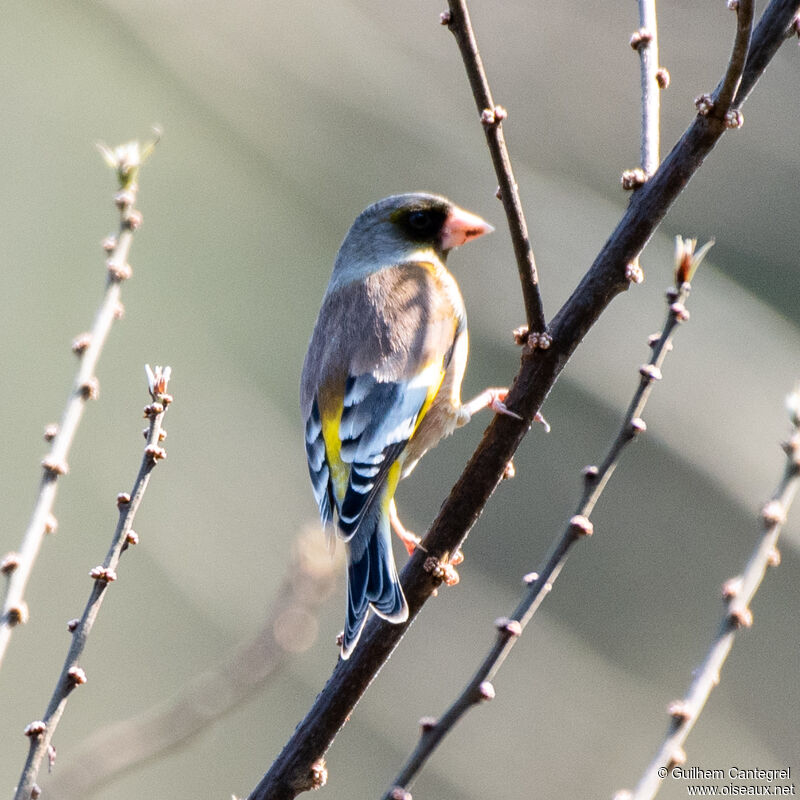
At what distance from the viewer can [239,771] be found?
9.11m

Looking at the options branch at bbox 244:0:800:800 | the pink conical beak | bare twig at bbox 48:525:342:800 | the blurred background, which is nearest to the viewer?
branch at bbox 244:0:800:800

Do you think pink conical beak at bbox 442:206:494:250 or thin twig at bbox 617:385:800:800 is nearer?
thin twig at bbox 617:385:800:800

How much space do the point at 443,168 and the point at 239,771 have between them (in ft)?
17.2

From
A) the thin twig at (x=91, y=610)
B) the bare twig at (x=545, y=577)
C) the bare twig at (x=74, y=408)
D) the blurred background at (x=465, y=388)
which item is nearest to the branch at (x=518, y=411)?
the bare twig at (x=545, y=577)

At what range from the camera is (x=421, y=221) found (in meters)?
4.25

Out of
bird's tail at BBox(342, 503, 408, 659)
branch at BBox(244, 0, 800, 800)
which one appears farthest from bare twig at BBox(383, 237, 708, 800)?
bird's tail at BBox(342, 503, 408, 659)

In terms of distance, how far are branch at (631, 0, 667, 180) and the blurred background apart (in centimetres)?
351

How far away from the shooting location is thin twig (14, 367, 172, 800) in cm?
192

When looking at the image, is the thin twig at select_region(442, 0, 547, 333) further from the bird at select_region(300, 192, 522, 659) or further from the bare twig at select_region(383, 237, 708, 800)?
the bird at select_region(300, 192, 522, 659)

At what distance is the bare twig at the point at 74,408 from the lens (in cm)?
214

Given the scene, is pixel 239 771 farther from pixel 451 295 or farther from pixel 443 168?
pixel 451 295

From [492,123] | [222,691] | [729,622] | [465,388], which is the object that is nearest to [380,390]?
[222,691]

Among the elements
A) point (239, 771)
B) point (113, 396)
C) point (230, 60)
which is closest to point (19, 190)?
point (113, 396)

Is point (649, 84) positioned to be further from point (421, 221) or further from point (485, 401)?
point (421, 221)
